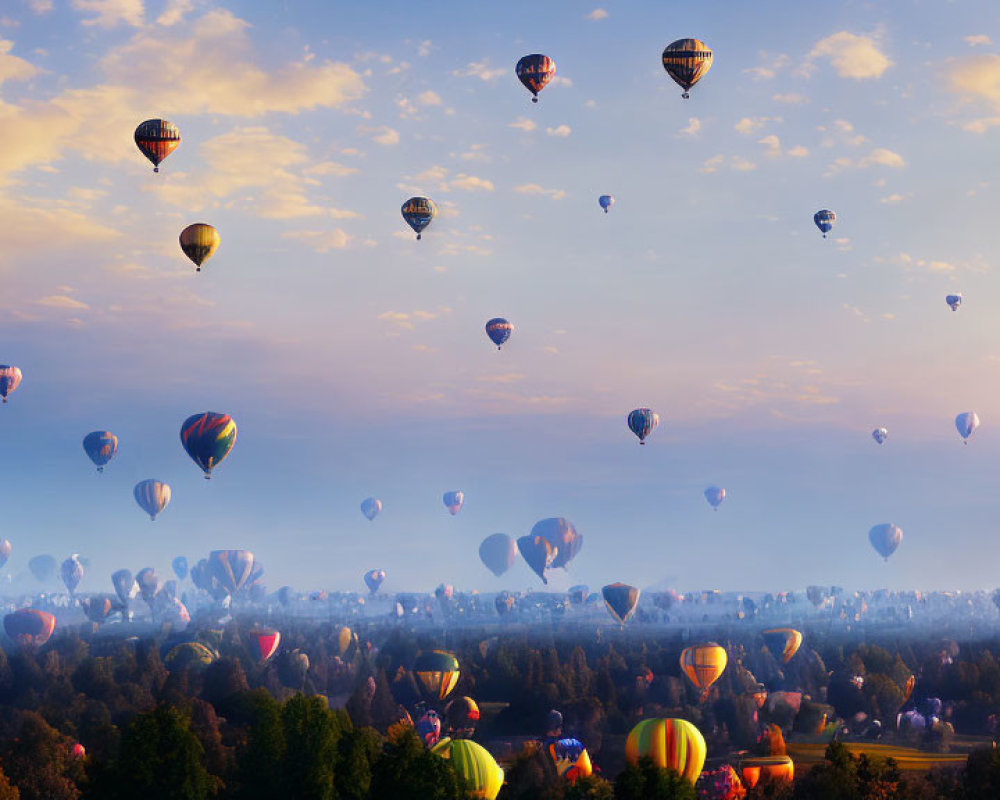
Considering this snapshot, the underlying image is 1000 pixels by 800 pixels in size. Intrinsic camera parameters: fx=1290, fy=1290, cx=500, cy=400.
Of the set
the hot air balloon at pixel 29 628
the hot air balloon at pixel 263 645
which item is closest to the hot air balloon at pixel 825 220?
the hot air balloon at pixel 263 645

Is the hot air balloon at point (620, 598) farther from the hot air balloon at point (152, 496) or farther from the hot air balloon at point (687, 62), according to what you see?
the hot air balloon at point (687, 62)

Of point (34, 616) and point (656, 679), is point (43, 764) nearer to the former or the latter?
point (656, 679)

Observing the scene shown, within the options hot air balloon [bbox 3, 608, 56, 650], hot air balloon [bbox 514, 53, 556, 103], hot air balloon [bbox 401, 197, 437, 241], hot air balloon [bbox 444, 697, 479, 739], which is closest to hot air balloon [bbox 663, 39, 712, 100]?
hot air balloon [bbox 514, 53, 556, 103]

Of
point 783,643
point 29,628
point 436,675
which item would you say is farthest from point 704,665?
point 29,628

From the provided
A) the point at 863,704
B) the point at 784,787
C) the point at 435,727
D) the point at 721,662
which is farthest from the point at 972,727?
the point at 784,787

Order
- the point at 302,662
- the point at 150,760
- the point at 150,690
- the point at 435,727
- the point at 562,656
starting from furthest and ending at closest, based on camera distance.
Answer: the point at 562,656, the point at 302,662, the point at 150,690, the point at 435,727, the point at 150,760
